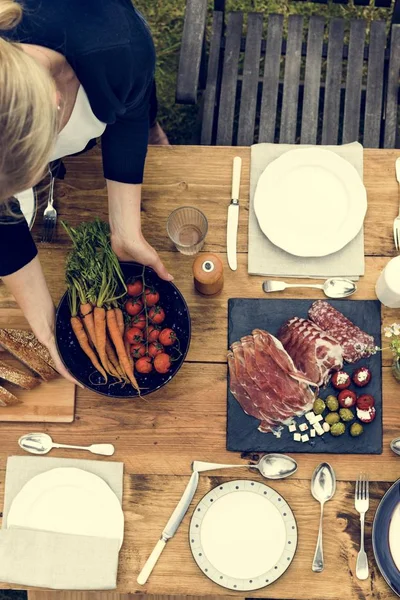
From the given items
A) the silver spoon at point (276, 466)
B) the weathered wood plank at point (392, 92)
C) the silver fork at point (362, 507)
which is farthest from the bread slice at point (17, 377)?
the weathered wood plank at point (392, 92)

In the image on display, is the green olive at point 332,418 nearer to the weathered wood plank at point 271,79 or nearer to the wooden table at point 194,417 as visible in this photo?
the wooden table at point 194,417

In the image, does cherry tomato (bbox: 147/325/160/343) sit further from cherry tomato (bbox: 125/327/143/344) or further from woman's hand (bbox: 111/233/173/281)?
woman's hand (bbox: 111/233/173/281)

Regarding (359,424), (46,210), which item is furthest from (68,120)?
(359,424)

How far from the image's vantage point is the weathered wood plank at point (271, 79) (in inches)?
84.4

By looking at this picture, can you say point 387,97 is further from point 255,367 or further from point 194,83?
point 255,367

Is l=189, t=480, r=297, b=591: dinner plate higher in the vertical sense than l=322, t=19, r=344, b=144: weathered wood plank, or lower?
lower

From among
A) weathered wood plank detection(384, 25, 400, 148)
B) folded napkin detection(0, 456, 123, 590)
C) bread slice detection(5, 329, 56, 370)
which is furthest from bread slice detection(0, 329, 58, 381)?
weathered wood plank detection(384, 25, 400, 148)

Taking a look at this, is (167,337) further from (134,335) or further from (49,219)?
(49,219)

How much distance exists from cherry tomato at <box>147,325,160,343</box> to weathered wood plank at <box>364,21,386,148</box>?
3.44 feet

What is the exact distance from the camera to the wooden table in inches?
63.0

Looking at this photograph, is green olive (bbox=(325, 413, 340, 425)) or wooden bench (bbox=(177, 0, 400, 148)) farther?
wooden bench (bbox=(177, 0, 400, 148))

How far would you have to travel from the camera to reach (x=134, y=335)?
5.26 feet

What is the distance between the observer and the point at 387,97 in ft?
7.13

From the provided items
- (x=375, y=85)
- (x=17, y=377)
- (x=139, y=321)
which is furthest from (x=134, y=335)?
(x=375, y=85)
